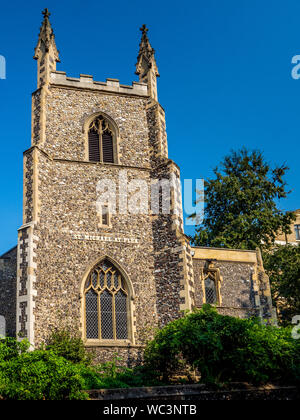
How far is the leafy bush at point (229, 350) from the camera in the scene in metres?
15.2

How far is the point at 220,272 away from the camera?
23.5m

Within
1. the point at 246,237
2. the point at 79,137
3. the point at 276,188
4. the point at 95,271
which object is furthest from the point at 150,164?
the point at 276,188

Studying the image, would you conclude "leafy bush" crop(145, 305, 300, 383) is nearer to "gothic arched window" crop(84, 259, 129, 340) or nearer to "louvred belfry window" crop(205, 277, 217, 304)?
"gothic arched window" crop(84, 259, 129, 340)

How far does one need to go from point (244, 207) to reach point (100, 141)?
13679 millimetres

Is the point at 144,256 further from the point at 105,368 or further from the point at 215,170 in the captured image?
the point at 215,170

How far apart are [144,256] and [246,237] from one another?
12.3 metres

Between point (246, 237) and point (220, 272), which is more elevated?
point (246, 237)

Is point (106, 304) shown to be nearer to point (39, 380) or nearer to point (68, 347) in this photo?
point (68, 347)

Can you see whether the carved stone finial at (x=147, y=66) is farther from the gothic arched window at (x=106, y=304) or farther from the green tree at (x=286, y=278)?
the green tree at (x=286, y=278)

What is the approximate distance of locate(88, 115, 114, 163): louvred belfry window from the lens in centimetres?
2212

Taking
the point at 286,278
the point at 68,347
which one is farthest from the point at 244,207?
the point at 68,347

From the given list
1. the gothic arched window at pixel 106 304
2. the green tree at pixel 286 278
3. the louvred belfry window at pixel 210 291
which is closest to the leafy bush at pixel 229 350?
the gothic arched window at pixel 106 304

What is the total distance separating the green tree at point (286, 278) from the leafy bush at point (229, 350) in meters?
10.8

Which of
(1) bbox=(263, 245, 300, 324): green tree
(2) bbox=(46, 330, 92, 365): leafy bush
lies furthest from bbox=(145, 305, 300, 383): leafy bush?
(1) bbox=(263, 245, 300, 324): green tree
